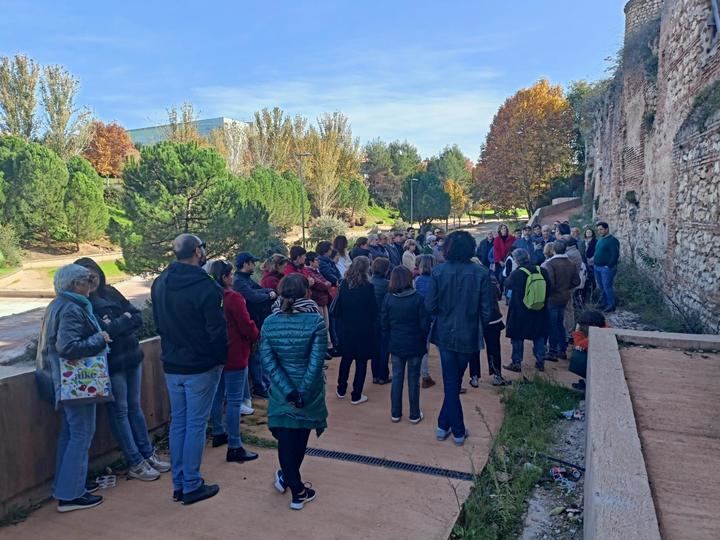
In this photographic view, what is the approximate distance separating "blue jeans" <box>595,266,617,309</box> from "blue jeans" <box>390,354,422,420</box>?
18.9 ft

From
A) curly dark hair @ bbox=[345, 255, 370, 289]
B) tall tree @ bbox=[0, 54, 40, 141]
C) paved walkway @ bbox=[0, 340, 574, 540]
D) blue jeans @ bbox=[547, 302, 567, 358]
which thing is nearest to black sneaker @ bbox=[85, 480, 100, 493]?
paved walkway @ bbox=[0, 340, 574, 540]

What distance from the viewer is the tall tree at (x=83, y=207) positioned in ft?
104

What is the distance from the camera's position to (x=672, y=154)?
8766 mm

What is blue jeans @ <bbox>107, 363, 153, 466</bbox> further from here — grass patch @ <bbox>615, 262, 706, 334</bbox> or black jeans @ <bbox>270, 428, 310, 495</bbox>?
grass patch @ <bbox>615, 262, 706, 334</bbox>

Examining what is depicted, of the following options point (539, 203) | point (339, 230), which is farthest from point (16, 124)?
point (539, 203)

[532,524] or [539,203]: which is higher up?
[539,203]

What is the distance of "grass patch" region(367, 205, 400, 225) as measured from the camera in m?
58.7

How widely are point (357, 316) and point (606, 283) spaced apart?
19.1 feet

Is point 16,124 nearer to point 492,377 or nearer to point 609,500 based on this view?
point 492,377

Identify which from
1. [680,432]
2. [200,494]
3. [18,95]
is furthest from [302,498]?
[18,95]

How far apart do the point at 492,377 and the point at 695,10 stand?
21.1ft

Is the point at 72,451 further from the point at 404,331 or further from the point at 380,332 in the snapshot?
the point at 380,332

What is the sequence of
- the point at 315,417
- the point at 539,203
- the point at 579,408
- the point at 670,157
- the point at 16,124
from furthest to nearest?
the point at 16,124, the point at 539,203, the point at 670,157, the point at 579,408, the point at 315,417

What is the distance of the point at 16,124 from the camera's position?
1524 inches
